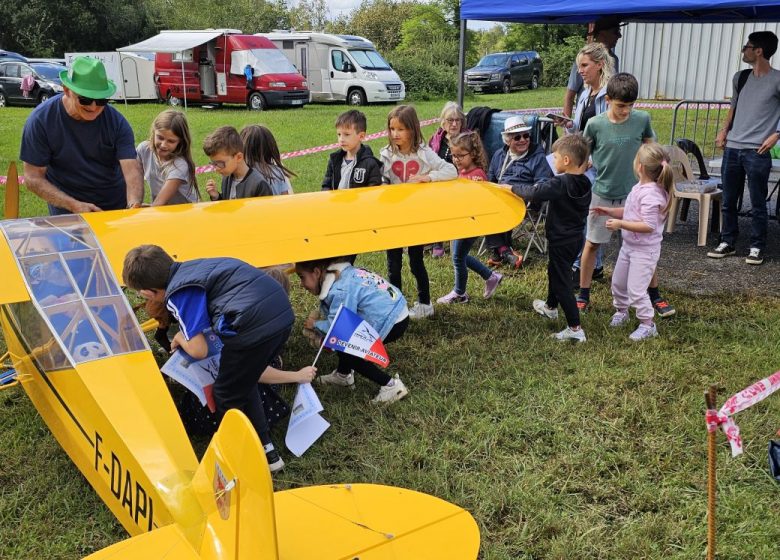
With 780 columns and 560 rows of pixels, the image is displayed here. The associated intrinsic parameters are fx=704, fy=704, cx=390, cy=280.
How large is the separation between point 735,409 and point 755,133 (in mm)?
5226

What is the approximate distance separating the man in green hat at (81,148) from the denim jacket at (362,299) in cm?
169

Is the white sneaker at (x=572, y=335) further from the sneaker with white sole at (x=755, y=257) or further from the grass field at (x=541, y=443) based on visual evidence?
the sneaker with white sole at (x=755, y=257)

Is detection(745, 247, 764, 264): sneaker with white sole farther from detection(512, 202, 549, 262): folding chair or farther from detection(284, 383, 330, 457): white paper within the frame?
detection(284, 383, 330, 457): white paper

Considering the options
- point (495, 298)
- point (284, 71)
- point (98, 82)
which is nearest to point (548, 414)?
point (495, 298)

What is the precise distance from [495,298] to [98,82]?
3.71 metres

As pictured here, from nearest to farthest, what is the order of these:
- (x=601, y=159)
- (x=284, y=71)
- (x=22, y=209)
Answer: (x=601, y=159)
(x=22, y=209)
(x=284, y=71)

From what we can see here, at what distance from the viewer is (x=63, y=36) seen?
154ft

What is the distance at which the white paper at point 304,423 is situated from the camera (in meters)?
3.90

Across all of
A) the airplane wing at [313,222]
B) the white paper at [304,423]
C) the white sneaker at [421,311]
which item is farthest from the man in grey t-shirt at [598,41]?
the white paper at [304,423]

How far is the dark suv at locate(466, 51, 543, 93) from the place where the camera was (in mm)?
31219

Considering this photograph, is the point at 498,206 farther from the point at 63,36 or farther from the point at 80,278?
the point at 63,36

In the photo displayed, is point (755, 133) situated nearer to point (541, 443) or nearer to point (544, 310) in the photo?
point (544, 310)

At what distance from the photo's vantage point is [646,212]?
5258 mm

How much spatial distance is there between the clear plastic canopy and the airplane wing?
287 mm
